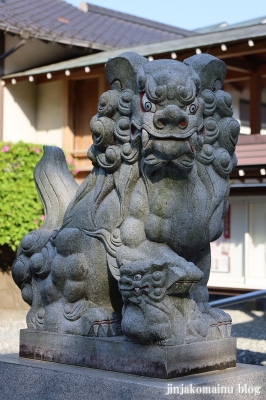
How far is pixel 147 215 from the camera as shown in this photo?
3.63 metres

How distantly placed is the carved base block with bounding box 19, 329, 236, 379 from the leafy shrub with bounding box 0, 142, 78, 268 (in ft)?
26.5

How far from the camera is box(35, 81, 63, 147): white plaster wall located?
15047 mm

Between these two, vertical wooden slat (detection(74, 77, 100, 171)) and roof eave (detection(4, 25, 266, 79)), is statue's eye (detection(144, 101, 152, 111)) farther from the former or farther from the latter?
vertical wooden slat (detection(74, 77, 100, 171))

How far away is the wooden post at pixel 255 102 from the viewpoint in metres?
11.7

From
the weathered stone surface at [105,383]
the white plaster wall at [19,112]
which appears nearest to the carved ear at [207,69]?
the weathered stone surface at [105,383]

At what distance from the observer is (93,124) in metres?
3.83

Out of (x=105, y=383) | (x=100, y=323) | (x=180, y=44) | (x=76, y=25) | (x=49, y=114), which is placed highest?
(x=76, y=25)

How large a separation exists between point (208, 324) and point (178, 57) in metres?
8.72

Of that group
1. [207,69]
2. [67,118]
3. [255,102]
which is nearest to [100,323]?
[207,69]

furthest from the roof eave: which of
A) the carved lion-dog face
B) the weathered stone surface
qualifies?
the weathered stone surface

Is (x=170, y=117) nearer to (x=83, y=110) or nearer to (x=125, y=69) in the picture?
(x=125, y=69)

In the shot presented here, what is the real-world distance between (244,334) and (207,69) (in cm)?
597

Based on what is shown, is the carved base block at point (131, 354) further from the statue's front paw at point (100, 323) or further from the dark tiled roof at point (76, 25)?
the dark tiled roof at point (76, 25)

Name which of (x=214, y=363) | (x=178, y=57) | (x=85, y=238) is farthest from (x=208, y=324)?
(x=178, y=57)
